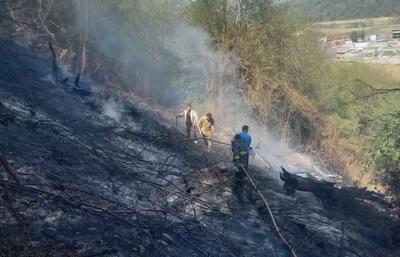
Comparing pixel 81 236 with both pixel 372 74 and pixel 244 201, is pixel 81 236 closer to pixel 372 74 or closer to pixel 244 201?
pixel 244 201

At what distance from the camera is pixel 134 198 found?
23.1 ft

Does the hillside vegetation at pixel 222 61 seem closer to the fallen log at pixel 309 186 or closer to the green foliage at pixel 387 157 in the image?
the green foliage at pixel 387 157

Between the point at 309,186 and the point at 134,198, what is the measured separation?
4.85 m

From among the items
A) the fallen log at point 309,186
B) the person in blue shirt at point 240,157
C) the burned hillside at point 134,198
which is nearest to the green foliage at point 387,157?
the burned hillside at point 134,198

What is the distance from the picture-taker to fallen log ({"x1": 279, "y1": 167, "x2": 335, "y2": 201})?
412 inches

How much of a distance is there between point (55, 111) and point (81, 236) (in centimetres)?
522

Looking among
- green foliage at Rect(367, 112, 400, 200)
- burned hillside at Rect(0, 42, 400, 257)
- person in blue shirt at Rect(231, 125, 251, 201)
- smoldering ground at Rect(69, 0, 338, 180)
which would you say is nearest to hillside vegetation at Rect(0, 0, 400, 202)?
smoldering ground at Rect(69, 0, 338, 180)

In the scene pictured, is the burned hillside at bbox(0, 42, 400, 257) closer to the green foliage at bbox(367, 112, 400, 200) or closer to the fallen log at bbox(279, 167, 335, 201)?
the fallen log at bbox(279, 167, 335, 201)

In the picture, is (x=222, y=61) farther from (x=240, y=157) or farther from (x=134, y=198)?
(x=134, y=198)

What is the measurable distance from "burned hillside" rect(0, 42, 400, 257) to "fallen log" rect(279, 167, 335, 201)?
0.40 ft

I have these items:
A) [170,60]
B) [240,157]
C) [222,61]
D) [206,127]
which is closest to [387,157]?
[240,157]

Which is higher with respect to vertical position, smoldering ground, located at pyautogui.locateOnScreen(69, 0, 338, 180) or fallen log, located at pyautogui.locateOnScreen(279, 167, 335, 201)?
smoldering ground, located at pyautogui.locateOnScreen(69, 0, 338, 180)

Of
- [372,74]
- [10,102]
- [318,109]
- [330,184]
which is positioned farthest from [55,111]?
[372,74]

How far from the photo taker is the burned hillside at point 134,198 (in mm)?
5680
